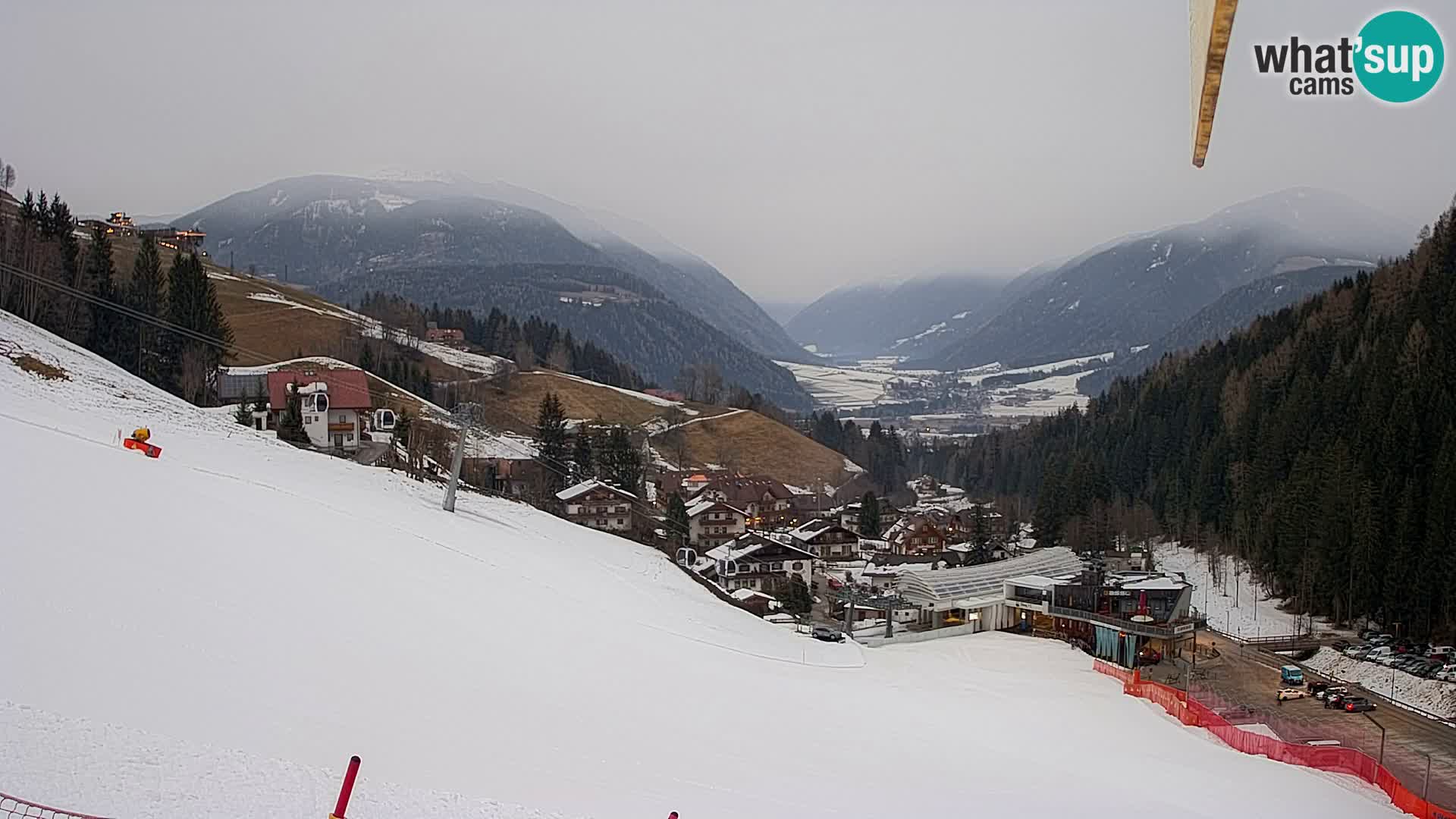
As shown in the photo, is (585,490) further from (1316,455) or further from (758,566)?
(1316,455)

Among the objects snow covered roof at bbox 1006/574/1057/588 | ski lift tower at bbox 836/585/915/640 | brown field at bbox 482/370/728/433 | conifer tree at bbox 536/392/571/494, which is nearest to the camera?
ski lift tower at bbox 836/585/915/640

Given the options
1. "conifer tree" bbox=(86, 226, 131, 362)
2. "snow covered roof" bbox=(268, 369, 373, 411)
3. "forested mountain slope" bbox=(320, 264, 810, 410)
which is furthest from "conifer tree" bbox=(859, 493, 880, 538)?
"forested mountain slope" bbox=(320, 264, 810, 410)

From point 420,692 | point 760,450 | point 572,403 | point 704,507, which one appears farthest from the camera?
point 572,403

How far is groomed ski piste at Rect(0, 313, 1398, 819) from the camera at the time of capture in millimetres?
5898

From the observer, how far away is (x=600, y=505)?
41000mm

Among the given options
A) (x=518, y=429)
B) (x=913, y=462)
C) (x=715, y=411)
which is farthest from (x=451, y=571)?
(x=913, y=462)

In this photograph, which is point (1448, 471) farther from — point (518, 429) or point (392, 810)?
point (518, 429)

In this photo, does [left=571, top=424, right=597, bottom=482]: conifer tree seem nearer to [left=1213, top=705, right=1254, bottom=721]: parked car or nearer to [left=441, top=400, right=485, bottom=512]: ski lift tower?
[left=441, top=400, right=485, bottom=512]: ski lift tower

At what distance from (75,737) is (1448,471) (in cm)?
3431

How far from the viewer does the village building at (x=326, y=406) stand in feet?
A: 105

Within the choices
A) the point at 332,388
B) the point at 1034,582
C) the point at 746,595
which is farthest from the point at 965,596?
the point at 332,388

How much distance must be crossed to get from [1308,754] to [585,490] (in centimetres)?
3131

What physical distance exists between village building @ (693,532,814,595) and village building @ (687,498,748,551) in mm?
6843

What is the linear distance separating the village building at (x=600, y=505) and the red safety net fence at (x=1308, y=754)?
26.6 m
